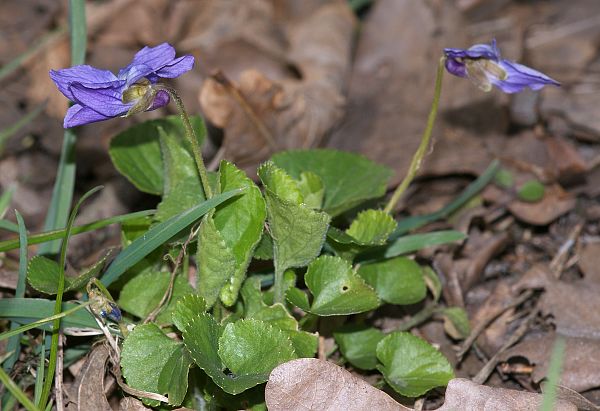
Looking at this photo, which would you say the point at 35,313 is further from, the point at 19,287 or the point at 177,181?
the point at 177,181

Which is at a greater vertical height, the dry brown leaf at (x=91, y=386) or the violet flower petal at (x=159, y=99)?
the violet flower petal at (x=159, y=99)

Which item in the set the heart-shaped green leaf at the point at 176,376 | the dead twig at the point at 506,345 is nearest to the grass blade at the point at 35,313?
the heart-shaped green leaf at the point at 176,376

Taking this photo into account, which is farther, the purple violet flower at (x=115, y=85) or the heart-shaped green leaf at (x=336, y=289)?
the heart-shaped green leaf at (x=336, y=289)

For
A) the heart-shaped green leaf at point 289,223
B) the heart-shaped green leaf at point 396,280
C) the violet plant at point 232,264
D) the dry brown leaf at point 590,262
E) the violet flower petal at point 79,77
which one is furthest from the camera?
the dry brown leaf at point 590,262

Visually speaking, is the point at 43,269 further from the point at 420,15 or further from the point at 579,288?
the point at 420,15

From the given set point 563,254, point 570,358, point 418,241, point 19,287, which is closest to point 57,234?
point 19,287

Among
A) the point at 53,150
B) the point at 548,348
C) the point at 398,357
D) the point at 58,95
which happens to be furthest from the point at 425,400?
the point at 58,95

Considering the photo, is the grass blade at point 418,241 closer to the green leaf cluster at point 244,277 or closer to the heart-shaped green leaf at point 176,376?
the green leaf cluster at point 244,277

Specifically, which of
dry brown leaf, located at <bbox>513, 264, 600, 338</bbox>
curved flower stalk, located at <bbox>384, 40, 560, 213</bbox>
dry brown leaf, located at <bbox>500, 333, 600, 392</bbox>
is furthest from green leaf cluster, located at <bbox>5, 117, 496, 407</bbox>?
curved flower stalk, located at <bbox>384, 40, 560, 213</bbox>
